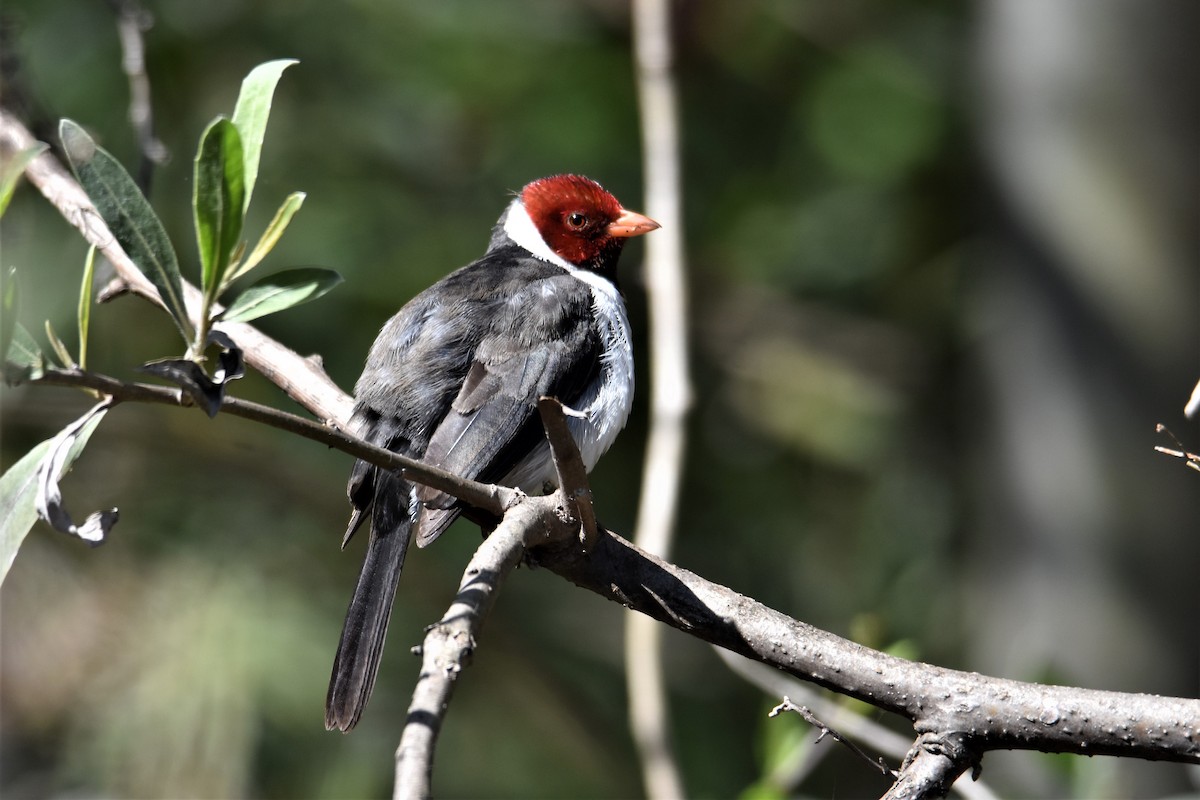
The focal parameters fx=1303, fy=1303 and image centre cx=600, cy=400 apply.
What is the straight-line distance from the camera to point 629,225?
4.29 m

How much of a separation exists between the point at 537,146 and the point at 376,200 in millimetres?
795

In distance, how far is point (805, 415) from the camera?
21.1 ft

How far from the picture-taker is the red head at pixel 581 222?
173 inches

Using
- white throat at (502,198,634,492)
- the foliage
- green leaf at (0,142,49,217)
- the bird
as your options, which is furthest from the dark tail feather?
green leaf at (0,142,49,217)

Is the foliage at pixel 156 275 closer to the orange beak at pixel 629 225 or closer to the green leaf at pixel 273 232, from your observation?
the green leaf at pixel 273 232

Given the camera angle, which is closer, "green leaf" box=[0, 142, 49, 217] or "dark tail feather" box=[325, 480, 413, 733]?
"green leaf" box=[0, 142, 49, 217]

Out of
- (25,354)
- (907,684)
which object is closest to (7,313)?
(25,354)

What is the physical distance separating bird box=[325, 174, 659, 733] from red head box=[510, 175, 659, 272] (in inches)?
15.4

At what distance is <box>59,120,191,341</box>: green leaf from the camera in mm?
1649

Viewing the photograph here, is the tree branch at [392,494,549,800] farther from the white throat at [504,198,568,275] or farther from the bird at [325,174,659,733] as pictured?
the white throat at [504,198,568,275]

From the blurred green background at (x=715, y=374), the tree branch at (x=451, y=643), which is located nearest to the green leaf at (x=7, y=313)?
the tree branch at (x=451, y=643)

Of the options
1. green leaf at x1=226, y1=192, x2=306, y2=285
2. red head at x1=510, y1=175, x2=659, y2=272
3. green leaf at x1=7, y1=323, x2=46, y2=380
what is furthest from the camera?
red head at x1=510, y1=175, x2=659, y2=272

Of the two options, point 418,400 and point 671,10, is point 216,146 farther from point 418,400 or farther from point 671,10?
point 671,10

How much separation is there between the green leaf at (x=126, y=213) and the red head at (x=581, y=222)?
2.72 meters
